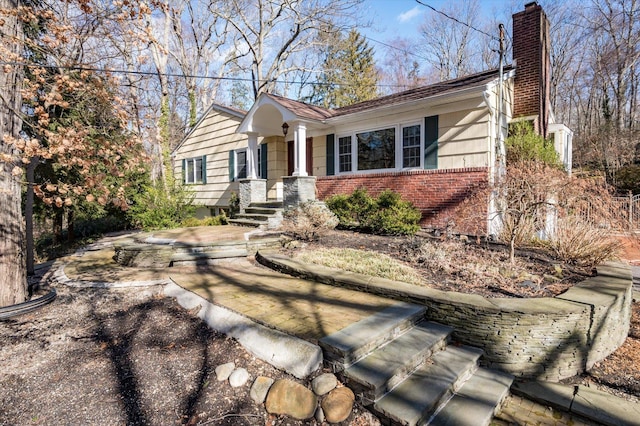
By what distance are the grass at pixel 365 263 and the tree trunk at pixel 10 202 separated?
11.9 ft

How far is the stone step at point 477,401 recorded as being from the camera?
228cm

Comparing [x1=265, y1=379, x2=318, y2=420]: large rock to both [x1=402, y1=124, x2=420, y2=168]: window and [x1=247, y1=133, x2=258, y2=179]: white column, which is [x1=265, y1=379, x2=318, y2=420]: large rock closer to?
[x1=402, y1=124, x2=420, y2=168]: window

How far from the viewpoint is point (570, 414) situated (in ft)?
8.60

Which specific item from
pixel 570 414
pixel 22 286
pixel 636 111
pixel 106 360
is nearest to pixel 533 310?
pixel 570 414

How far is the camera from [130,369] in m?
2.64

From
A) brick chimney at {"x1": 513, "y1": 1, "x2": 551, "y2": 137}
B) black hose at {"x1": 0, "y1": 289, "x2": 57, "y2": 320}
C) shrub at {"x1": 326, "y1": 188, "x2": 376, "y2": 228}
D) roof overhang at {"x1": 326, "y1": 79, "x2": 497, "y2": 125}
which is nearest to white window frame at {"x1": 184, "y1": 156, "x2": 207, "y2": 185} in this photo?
roof overhang at {"x1": 326, "y1": 79, "x2": 497, "y2": 125}

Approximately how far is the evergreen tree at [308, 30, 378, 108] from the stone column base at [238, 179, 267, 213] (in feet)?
52.5

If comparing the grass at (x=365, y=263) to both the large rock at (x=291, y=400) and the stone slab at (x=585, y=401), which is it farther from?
the large rock at (x=291, y=400)

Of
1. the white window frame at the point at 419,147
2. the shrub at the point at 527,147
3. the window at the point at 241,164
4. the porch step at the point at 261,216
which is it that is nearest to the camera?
the shrub at the point at 527,147

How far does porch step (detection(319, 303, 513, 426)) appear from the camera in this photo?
2.26 m

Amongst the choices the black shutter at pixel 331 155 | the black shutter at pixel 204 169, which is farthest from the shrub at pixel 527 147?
the black shutter at pixel 204 169

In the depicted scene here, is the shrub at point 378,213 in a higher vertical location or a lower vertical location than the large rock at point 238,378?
higher

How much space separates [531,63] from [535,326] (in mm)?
8076

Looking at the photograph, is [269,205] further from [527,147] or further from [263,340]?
[263,340]
